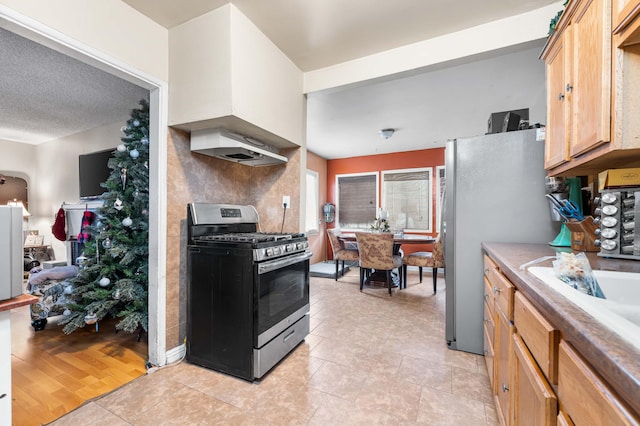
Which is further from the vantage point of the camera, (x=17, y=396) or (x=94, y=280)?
(x=94, y=280)

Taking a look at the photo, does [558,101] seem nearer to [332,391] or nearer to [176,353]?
[332,391]

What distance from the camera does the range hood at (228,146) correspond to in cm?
206

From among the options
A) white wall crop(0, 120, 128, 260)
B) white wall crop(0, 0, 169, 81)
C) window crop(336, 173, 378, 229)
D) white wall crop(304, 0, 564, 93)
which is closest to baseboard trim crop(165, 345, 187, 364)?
white wall crop(0, 0, 169, 81)

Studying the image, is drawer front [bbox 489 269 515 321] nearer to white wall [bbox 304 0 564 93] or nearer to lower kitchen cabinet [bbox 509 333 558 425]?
lower kitchen cabinet [bbox 509 333 558 425]

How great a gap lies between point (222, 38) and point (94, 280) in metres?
2.31

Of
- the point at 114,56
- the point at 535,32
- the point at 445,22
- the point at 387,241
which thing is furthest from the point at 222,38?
the point at 387,241

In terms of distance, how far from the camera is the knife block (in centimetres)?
154

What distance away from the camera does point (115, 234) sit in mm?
2312

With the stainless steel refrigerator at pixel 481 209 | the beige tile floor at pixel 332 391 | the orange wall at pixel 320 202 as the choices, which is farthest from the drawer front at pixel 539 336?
the orange wall at pixel 320 202

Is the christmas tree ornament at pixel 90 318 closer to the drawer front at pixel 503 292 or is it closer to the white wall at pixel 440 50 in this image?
the white wall at pixel 440 50

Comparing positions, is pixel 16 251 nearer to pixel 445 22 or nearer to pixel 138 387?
pixel 138 387

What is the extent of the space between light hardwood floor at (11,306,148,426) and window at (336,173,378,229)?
4.69 m

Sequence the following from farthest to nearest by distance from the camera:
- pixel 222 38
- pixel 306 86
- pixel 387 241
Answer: pixel 387 241, pixel 306 86, pixel 222 38

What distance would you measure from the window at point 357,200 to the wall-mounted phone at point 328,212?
177 millimetres
